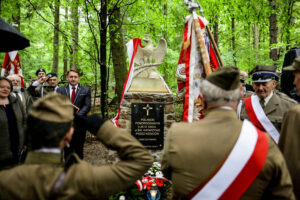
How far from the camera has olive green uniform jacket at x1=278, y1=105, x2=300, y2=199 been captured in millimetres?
1891

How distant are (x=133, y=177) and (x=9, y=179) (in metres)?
0.65

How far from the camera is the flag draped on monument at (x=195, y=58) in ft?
10.8

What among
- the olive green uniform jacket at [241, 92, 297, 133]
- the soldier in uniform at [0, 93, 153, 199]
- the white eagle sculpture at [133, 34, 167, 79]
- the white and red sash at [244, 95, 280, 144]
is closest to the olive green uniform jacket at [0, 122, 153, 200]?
the soldier in uniform at [0, 93, 153, 199]

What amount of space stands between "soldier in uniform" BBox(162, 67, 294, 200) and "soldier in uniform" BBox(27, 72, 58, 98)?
15.6ft

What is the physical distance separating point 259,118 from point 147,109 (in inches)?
115

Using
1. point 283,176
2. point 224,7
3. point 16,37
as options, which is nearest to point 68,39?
point 16,37

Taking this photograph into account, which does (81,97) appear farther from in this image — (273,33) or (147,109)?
(273,33)

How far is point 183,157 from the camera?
1.53 m

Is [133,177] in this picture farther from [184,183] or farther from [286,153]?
[286,153]

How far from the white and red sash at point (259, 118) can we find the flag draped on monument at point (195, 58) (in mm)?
697

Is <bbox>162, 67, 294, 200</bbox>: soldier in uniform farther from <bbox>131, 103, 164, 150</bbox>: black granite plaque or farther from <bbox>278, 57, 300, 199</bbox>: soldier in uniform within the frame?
<bbox>131, 103, 164, 150</bbox>: black granite plaque

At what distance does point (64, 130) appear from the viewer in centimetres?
134

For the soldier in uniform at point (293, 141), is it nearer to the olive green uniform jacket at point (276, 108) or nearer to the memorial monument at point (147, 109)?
the olive green uniform jacket at point (276, 108)

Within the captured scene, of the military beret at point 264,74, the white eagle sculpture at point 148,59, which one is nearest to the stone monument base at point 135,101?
the white eagle sculpture at point 148,59
